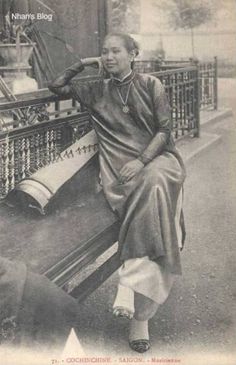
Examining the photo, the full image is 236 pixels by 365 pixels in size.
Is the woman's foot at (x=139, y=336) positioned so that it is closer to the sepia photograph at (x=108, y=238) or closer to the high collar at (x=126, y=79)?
the sepia photograph at (x=108, y=238)

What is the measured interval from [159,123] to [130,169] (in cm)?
29

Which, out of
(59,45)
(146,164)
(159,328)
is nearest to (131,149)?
(146,164)

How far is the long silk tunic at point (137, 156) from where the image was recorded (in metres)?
2.48

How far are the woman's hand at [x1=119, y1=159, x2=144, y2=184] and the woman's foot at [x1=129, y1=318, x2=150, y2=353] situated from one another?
2.30 ft

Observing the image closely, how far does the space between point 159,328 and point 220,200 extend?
1.95 meters

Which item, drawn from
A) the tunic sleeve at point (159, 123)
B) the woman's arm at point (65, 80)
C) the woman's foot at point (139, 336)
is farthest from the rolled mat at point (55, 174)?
the woman's foot at point (139, 336)

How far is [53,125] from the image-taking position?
3.25 metres

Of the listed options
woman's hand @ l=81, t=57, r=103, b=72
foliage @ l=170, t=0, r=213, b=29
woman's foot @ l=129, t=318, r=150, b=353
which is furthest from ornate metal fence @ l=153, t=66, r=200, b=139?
woman's foot @ l=129, t=318, r=150, b=353

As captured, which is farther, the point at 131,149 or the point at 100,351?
the point at 131,149

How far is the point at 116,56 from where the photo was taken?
267 cm

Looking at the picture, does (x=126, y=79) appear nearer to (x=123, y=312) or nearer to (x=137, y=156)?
(x=137, y=156)

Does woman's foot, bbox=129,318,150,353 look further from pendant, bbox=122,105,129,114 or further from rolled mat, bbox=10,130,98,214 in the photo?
pendant, bbox=122,105,129,114

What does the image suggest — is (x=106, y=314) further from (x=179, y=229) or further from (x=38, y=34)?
(x=38, y=34)

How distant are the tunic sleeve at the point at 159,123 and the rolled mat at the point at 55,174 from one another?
42cm
